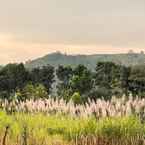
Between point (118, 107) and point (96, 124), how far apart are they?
0.67 m

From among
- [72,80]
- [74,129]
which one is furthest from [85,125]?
[72,80]

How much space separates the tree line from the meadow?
34.8 ft

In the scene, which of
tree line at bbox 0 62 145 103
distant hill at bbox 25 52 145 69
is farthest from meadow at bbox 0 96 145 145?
distant hill at bbox 25 52 145 69

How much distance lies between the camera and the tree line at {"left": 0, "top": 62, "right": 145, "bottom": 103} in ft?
88.7

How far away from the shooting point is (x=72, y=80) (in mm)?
28484

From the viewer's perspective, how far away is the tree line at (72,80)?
27.0 m

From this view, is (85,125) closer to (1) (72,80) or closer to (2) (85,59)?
(1) (72,80)

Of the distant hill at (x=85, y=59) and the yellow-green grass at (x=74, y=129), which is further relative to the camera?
the distant hill at (x=85, y=59)

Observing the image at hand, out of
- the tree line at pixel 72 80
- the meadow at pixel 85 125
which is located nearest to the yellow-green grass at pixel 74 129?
the meadow at pixel 85 125

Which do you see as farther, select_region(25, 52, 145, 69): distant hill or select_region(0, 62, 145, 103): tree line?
select_region(25, 52, 145, 69): distant hill

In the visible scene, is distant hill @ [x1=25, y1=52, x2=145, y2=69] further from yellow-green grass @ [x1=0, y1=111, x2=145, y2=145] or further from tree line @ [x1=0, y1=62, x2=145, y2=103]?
yellow-green grass @ [x1=0, y1=111, x2=145, y2=145]

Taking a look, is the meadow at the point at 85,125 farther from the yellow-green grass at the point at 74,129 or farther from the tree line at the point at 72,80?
the tree line at the point at 72,80

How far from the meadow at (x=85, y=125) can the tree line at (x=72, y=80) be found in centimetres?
1062

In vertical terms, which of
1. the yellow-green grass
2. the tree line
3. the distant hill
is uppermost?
the yellow-green grass
